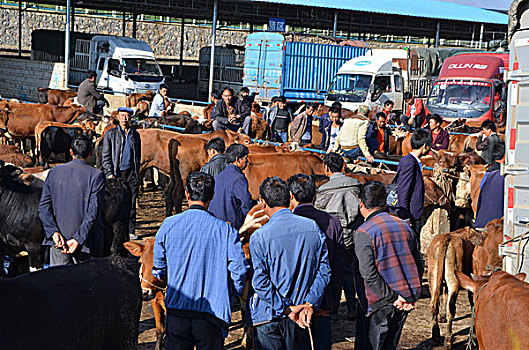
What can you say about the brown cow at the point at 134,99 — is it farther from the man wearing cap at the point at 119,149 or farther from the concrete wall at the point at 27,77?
the man wearing cap at the point at 119,149

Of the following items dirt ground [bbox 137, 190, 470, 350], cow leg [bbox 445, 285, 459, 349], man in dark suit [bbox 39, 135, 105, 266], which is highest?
man in dark suit [bbox 39, 135, 105, 266]

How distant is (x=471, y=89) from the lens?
832 inches

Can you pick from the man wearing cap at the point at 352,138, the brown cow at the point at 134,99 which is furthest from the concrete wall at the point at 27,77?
the man wearing cap at the point at 352,138

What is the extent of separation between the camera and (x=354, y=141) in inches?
463

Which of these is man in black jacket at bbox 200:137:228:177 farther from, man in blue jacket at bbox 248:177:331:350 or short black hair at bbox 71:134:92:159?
man in blue jacket at bbox 248:177:331:350

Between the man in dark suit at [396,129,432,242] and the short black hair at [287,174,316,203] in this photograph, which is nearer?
the short black hair at [287,174,316,203]

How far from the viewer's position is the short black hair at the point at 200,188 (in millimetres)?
4879

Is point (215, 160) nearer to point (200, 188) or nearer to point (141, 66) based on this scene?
point (200, 188)

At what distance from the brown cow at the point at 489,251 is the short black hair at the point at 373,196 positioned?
2.06 meters

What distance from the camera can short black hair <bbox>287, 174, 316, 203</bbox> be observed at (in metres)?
5.38

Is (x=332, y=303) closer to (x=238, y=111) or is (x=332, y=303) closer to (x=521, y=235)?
(x=521, y=235)

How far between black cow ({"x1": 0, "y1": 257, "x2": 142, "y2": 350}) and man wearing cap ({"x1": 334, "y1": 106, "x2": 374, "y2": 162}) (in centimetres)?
695

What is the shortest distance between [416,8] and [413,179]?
108 ft

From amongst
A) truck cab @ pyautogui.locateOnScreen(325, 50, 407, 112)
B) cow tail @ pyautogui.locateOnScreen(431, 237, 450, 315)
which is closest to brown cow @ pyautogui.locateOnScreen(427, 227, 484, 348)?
cow tail @ pyautogui.locateOnScreen(431, 237, 450, 315)
